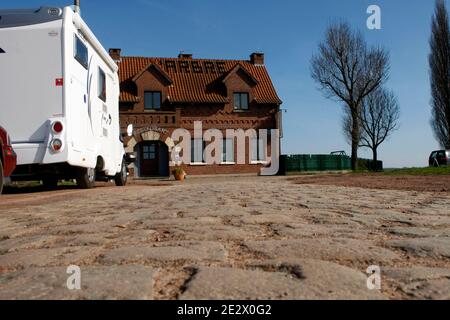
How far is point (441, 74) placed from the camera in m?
40.5

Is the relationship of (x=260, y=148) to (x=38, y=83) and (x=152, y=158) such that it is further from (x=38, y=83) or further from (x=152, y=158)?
(x=38, y=83)

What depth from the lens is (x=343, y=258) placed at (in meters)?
2.65

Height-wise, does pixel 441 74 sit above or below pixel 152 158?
above

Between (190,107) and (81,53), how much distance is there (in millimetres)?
22171

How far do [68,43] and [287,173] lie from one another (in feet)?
83.0

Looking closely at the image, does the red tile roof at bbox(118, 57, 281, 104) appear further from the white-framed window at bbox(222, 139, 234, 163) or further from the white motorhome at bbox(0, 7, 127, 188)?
the white motorhome at bbox(0, 7, 127, 188)

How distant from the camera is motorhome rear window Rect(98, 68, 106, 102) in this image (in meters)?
11.2

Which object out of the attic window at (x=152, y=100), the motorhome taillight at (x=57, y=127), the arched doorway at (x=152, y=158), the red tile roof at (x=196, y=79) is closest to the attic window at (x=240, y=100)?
the red tile roof at (x=196, y=79)

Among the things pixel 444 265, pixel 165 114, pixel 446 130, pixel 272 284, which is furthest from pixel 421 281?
pixel 446 130

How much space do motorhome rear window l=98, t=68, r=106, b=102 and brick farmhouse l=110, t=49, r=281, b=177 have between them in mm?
17750

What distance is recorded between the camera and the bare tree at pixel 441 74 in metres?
40.4

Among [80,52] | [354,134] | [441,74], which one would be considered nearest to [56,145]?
[80,52]

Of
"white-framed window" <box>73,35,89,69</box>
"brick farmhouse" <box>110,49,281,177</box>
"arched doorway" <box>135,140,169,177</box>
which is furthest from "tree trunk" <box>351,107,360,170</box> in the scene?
"white-framed window" <box>73,35,89,69</box>
